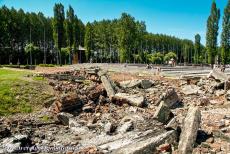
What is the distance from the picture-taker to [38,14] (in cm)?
10244

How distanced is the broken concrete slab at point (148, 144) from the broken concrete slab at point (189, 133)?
0.41 meters

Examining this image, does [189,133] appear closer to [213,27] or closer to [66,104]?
[66,104]

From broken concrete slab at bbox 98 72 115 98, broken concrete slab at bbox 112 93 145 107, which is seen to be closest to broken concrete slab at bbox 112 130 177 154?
broken concrete slab at bbox 112 93 145 107

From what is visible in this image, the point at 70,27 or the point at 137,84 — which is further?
the point at 70,27

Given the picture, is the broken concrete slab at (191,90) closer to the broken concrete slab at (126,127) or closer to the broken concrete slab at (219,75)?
the broken concrete slab at (219,75)

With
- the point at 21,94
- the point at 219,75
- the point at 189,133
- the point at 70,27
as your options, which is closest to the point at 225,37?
the point at 70,27

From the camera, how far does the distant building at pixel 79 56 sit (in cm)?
8538

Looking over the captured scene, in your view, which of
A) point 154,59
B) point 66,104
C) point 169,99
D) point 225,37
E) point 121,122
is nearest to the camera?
point 121,122

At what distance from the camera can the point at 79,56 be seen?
8956 cm

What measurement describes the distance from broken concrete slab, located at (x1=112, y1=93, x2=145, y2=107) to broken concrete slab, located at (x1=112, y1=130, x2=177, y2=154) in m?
8.03

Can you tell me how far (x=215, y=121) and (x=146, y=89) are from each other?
33.3ft

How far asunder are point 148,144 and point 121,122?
→ 501 cm

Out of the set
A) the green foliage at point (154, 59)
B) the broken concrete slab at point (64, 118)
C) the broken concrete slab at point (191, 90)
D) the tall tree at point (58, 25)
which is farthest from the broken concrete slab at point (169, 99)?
the green foliage at point (154, 59)

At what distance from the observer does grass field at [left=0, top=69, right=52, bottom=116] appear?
1975 cm
